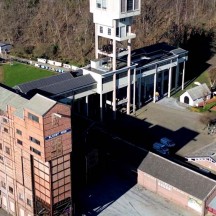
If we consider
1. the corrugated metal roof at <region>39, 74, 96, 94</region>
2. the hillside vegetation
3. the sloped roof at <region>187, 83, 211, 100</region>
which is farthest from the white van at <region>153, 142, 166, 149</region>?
the hillside vegetation

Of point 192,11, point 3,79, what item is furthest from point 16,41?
point 192,11

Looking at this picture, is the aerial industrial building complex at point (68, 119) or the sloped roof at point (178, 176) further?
the sloped roof at point (178, 176)

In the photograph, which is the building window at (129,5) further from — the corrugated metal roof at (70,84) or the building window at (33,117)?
the building window at (33,117)

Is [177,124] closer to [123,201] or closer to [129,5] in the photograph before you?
[129,5]

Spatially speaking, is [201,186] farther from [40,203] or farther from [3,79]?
[3,79]

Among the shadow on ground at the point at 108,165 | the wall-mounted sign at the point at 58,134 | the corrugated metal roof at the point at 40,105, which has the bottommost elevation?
the shadow on ground at the point at 108,165

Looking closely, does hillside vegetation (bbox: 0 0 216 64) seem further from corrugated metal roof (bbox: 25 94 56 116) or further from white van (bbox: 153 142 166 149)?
corrugated metal roof (bbox: 25 94 56 116)

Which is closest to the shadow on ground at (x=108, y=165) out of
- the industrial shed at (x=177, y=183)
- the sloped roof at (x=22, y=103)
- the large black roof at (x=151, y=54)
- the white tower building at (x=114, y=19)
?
the industrial shed at (x=177, y=183)
